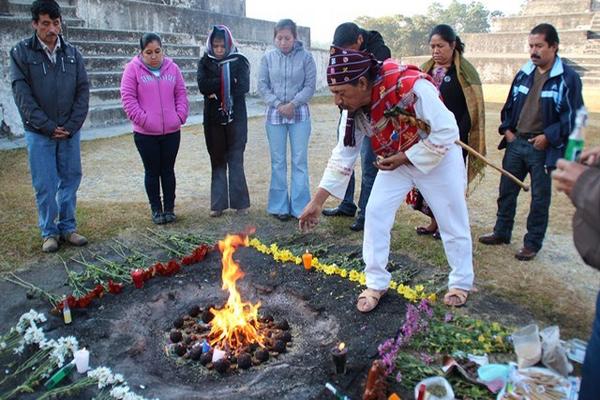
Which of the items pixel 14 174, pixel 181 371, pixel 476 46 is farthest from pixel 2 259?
pixel 476 46

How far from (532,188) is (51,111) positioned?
463 cm

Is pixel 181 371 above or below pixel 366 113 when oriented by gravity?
below

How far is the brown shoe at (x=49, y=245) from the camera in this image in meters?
4.94

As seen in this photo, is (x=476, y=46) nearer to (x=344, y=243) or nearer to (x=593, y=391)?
(x=344, y=243)

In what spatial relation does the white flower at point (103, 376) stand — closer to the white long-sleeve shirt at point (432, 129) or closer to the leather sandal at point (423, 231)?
the white long-sleeve shirt at point (432, 129)

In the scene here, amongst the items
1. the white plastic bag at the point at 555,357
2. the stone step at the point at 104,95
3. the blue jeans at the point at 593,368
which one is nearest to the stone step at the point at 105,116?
the stone step at the point at 104,95

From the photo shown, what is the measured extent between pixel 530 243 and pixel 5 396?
4.41 m

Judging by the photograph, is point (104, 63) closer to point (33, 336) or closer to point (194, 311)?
point (194, 311)

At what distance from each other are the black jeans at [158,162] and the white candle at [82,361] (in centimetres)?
286

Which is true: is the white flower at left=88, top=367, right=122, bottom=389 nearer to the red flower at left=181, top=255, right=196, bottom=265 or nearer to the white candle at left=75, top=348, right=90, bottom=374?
the white candle at left=75, top=348, right=90, bottom=374

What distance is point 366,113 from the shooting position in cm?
356

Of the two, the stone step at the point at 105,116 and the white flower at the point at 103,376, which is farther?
the stone step at the point at 105,116

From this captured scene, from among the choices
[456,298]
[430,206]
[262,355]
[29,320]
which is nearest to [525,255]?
[456,298]

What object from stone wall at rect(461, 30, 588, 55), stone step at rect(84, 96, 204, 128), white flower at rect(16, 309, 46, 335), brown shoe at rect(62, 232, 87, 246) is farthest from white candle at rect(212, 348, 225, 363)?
stone wall at rect(461, 30, 588, 55)
